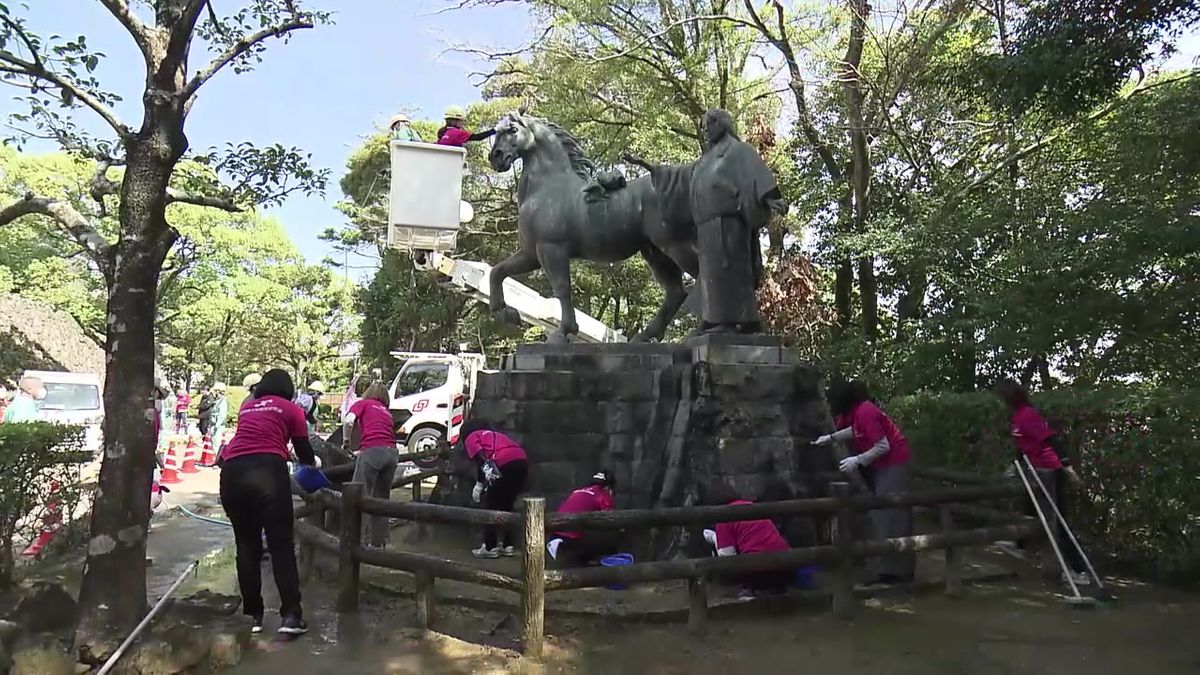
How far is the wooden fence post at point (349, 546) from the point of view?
5316 millimetres

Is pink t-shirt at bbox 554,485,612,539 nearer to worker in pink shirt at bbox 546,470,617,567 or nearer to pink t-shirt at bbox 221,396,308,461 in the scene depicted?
worker in pink shirt at bbox 546,470,617,567

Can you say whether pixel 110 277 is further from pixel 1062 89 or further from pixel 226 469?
pixel 1062 89

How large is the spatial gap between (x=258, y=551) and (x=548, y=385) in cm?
292

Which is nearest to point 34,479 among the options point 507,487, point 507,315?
point 507,487

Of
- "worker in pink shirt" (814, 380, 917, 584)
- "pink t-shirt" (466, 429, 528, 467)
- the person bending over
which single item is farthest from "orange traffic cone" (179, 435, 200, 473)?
"worker in pink shirt" (814, 380, 917, 584)

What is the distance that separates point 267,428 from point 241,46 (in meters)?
2.24

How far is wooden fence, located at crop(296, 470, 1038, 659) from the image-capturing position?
14.8 feet

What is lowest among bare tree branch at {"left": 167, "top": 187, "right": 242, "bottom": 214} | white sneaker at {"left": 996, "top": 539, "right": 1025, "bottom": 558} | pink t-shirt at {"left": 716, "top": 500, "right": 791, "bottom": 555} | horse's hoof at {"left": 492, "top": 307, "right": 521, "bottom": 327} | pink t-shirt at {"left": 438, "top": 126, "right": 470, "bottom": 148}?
white sneaker at {"left": 996, "top": 539, "right": 1025, "bottom": 558}

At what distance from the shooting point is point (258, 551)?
4.93m

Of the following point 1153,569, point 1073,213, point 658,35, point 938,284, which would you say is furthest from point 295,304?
point 1153,569

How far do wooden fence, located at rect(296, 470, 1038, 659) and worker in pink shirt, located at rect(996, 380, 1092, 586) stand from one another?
0.58m

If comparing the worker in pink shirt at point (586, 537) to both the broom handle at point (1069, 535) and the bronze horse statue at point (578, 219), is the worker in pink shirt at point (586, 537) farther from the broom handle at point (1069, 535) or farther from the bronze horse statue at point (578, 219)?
the broom handle at point (1069, 535)

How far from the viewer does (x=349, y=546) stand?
5328 millimetres

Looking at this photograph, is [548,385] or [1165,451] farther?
[548,385]
